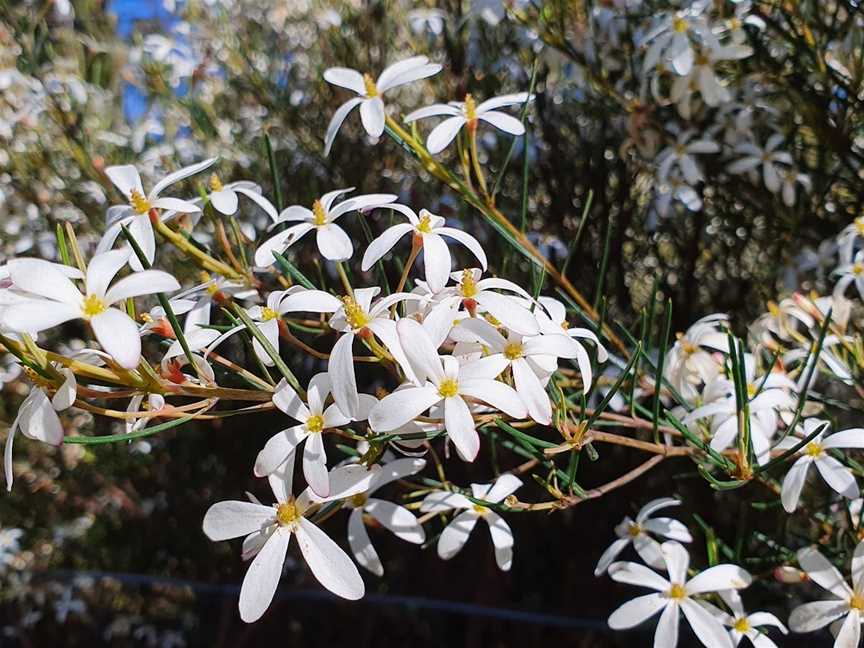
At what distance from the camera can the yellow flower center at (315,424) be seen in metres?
0.50

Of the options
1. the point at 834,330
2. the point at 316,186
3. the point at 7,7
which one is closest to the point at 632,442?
the point at 834,330

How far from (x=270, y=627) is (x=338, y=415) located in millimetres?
1597

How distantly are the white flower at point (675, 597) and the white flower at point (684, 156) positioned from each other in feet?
1.97

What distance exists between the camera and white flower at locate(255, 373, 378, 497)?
49 cm

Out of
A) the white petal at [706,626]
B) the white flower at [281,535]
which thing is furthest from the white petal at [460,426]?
the white petal at [706,626]

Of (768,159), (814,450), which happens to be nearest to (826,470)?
(814,450)

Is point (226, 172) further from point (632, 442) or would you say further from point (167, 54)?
point (632, 442)

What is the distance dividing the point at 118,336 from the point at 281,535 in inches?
6.9

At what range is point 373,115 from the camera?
0.70 m

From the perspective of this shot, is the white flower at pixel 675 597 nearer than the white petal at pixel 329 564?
No

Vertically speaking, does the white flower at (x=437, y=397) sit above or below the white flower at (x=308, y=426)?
above

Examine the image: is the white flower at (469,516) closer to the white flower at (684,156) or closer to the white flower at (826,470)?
the white flower at (826,470)

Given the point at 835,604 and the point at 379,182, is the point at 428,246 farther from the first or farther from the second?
the point at 379,182

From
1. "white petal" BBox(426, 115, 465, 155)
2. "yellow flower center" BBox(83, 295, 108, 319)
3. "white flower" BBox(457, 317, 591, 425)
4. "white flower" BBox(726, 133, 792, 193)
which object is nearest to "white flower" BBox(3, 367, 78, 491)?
"yellow flower center" BBox(83, 295, 108, 319)
